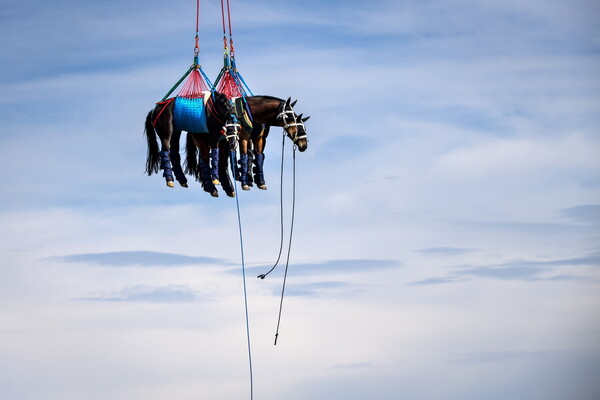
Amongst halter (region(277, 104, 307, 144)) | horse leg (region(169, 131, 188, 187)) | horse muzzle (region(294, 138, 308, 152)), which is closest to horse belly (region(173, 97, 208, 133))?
horse leg (region(169, 131, 188, 187))

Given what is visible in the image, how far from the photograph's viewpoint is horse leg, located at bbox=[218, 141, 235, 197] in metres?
38.7

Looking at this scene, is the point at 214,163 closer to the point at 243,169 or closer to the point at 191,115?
the point at 243,169


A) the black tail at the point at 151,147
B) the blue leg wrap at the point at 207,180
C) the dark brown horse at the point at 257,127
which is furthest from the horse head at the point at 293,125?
the black tail at the point at 151,147

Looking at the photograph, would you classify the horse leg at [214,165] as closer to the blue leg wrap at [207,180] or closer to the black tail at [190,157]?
the blue leg wrap at [207,180]

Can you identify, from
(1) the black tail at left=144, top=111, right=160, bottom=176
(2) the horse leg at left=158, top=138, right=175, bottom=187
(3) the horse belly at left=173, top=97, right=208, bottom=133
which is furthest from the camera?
(1) the black tail at left=144, top=111, right=160, bottom=176

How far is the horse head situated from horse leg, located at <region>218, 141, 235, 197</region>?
73.8 inches

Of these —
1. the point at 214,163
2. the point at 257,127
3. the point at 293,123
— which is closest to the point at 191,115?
the point at 214,163

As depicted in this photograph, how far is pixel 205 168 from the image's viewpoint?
126 ft

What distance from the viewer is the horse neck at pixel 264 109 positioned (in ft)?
128

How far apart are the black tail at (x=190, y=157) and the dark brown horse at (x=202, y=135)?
0.93ft

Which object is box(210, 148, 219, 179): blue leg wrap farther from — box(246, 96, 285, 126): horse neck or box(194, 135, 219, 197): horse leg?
box(246, 96, 285, 126): horse neck

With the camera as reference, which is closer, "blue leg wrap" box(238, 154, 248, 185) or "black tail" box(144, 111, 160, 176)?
"blue leg wrap" box(238, 154, 248, 185)

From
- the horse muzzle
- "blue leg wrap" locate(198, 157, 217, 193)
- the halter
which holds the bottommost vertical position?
"blue leg wrap" locate(198, 157, 217, 193)

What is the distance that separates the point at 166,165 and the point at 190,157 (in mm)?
2240
